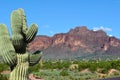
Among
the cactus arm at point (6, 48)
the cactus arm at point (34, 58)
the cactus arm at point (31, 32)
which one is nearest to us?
the cactus arm at point (6, 48)

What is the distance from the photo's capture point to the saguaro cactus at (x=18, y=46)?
287 inches

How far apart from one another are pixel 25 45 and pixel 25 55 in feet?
0.65

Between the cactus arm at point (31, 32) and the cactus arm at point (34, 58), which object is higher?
the cactus arm at point (31, 32)

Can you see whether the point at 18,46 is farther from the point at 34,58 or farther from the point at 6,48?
the point at 34,58

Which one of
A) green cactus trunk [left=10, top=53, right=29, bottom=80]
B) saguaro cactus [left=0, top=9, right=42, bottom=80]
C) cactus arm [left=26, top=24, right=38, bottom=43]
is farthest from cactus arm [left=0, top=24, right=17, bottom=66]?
cactus arm [left=26, top=24, right=38, bottom=43]

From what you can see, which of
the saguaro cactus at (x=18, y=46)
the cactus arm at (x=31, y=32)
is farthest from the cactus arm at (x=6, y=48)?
the cactus arm at (x=31, y=32)

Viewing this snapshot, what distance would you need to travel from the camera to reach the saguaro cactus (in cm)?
729

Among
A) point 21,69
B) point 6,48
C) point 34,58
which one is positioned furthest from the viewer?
point 34,58

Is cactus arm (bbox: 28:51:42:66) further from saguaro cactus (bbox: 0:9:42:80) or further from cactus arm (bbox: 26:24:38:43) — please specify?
cactus arm (bbox: 26:24:38:43)

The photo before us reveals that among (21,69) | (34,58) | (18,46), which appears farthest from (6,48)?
(34,58)

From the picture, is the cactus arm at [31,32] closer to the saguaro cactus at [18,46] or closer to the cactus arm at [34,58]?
the saguaro cactus at [18,46]

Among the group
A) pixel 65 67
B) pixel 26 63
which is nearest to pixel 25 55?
pixel 26 63

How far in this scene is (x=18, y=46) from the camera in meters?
7.48

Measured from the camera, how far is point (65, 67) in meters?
72.5
